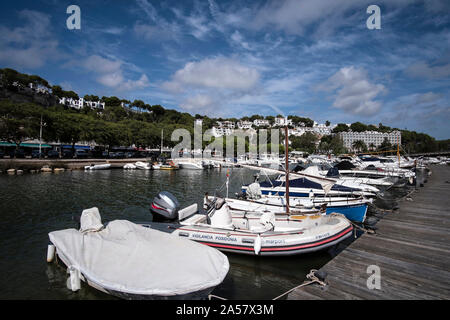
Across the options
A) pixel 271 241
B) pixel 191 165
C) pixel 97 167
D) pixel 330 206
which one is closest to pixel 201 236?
pixel 271 241

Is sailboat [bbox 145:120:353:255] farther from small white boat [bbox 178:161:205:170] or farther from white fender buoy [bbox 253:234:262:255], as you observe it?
small white boat [bbox 178:161:205:170]

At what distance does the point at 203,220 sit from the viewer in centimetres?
1116

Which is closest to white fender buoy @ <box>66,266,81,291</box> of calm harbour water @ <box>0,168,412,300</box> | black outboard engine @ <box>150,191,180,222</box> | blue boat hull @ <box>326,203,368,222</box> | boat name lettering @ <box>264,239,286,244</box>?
calm harbour water @ <box>0,168,412,300</box>

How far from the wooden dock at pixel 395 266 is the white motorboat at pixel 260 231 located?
997 mm

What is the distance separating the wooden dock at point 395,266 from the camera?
5688 millimetres

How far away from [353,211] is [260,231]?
780cm

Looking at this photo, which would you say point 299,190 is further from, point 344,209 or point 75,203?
point 75,203

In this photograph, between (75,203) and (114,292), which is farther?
(75,203)

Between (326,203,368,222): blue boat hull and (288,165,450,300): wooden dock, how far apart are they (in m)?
2.30

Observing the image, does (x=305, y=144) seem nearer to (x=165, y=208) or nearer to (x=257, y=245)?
(x=165, y=208)

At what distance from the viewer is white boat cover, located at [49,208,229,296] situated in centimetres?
510

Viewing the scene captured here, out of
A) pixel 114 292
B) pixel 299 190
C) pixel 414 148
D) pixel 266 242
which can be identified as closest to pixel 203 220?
pixel 266 242

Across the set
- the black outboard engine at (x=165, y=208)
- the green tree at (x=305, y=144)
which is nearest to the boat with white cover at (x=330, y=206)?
the black outboard engine at (x=165, y=208)

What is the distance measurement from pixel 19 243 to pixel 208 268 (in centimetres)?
1013
